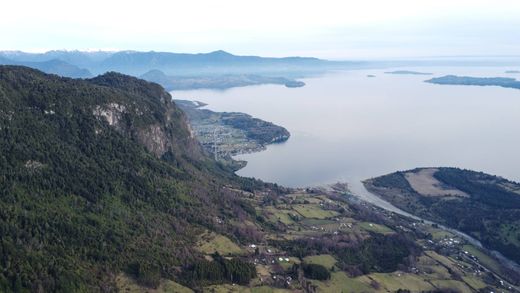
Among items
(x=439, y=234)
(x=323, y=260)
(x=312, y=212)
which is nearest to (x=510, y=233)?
(x=439, y=234)

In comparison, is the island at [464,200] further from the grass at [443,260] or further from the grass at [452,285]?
the grass at [452,285]

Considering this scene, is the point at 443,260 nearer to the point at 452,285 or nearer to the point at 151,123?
the point at 452,285

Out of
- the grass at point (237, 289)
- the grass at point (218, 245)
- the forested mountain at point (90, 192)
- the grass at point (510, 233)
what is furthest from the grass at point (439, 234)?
the grass at point (237, 289)

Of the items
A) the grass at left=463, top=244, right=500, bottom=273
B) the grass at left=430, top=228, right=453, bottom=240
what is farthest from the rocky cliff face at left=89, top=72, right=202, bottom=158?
the grass at left=463, top=244, right=500, bottom=273

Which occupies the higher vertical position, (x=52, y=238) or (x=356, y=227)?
(x=52, y=238)

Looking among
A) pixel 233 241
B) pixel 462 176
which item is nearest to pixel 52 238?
pixel 233 241

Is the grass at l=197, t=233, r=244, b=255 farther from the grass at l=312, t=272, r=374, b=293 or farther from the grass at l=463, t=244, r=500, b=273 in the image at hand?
the grass at l=463, t=244, r=500, b=273

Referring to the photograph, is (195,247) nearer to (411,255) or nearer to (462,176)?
(411,255)
